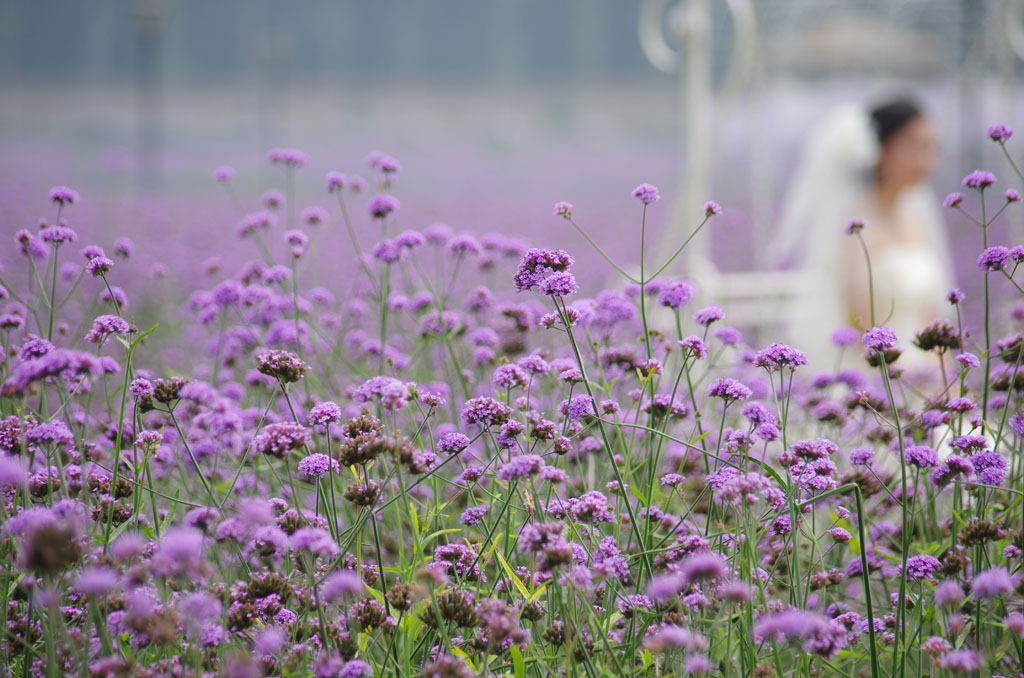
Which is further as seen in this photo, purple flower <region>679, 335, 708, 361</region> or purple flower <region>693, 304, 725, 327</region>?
purple flower <region>693, 304, 725, 327</region>

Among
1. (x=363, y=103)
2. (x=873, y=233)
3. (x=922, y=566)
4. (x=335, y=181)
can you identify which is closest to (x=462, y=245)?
(x=335, y=181)

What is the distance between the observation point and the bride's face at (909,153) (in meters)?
3.04

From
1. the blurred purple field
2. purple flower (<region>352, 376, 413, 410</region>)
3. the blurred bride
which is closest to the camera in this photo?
purple flower (<region>352, 376, 413, 410</region>)

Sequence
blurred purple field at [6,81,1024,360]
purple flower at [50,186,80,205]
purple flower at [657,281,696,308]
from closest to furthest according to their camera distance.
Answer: purple flower at [657,281,696,308] < purple flower at [50,186,80,205] < blurred purple field at [6,81,1024,360]

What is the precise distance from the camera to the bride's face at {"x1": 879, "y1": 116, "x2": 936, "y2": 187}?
304 centimetres

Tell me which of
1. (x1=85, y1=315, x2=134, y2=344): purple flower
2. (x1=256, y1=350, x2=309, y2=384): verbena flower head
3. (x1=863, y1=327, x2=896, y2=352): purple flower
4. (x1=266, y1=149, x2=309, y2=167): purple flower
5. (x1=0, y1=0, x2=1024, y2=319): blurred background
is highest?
(x1=0, y1=0, x2=1024, y2=319): blurred background

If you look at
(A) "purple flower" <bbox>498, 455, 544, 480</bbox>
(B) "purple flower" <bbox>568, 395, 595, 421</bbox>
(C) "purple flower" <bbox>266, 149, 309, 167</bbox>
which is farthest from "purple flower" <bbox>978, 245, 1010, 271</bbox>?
(C) "purple flower" <bbox>266, 149, 309, 167</bbox>

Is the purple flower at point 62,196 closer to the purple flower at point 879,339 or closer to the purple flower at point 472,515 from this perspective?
the purple flower at point 472,515

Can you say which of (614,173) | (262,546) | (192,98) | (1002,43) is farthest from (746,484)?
(192,98)

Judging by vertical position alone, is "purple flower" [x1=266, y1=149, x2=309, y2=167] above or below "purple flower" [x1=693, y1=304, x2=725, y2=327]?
above

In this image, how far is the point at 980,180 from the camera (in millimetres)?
1054

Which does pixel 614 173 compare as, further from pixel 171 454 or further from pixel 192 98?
pixel 171 454

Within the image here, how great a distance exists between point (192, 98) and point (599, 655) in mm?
17806

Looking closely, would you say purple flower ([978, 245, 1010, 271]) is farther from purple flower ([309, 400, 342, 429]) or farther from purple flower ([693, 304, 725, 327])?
purple flower ([309, 400, 342, 429])
